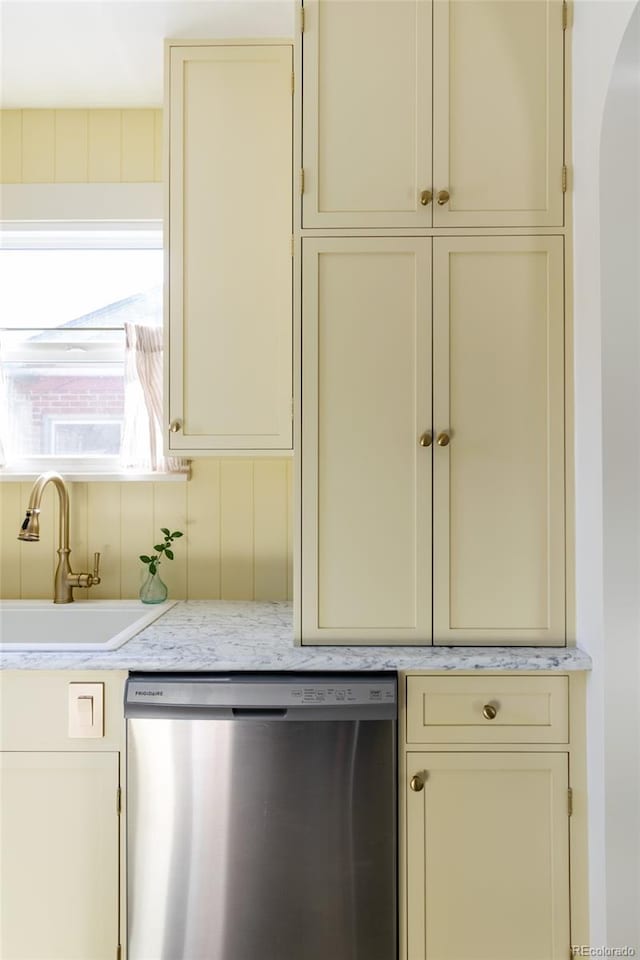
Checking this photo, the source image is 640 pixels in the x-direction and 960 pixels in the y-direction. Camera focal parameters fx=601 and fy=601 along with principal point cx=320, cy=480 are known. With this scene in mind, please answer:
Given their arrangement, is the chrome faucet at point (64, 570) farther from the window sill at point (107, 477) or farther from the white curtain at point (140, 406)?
the white curtain at point (140, 406)

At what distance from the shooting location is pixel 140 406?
2.04m

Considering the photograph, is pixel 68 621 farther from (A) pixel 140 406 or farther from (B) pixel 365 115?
(B) pixel 365 115

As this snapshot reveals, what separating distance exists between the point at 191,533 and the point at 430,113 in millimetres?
1419

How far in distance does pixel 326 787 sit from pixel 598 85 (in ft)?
5.53

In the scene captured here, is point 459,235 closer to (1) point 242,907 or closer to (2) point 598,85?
(2) point 598,85

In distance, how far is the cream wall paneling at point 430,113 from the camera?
1.47m

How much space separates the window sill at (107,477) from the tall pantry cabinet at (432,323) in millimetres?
703

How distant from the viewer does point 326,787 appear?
1365 millimetres

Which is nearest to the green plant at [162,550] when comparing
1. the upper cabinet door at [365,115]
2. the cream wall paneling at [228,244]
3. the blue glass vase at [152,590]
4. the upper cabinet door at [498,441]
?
the blue glass vase at [152,590]

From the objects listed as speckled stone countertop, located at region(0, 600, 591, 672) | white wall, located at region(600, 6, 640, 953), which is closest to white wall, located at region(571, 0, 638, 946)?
white wall, located at region(600, 6, 640, 953)

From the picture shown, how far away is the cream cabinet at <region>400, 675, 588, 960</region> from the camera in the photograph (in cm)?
138

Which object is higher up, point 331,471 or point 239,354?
point 239,354

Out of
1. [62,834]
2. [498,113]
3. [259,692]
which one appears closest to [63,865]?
[62,834]

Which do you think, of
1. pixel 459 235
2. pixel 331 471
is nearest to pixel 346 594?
pixel 331 471
